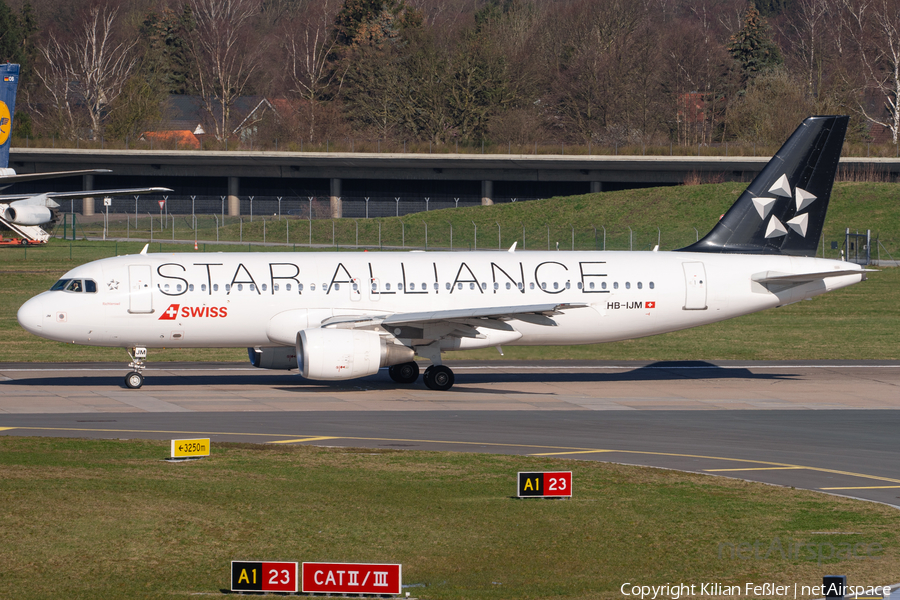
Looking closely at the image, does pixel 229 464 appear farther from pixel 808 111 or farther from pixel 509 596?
pixel 808 111

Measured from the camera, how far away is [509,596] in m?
14.1

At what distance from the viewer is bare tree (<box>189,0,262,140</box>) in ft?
486

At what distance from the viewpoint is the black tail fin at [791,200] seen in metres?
38.4

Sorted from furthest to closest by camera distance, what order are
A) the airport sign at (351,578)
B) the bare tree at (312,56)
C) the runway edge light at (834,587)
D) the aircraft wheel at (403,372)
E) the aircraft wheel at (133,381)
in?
1. the bare tree at (312,56)
2. the aircraft wheel at (403,372)
3. the aircraft wheel at (133,381)
4. the airport sign at (351,578)
5. the runway edge light at (834,587)

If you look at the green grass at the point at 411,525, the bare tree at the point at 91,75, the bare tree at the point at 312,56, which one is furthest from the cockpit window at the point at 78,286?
the bare tree at the point at 91,75

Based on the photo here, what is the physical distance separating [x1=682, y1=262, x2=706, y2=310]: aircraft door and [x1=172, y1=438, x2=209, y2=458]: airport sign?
19.2 meters

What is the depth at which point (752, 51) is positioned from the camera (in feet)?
470

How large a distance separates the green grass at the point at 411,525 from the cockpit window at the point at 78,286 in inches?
443

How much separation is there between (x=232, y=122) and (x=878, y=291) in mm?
105727

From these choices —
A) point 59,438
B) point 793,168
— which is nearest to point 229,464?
point 59,438

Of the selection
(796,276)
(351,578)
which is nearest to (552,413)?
(796,276)

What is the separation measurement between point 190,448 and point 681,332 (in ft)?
109

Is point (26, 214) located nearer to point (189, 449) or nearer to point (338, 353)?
point (338, 353)

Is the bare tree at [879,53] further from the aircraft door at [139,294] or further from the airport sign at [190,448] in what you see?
the airport sign at [190,448]
